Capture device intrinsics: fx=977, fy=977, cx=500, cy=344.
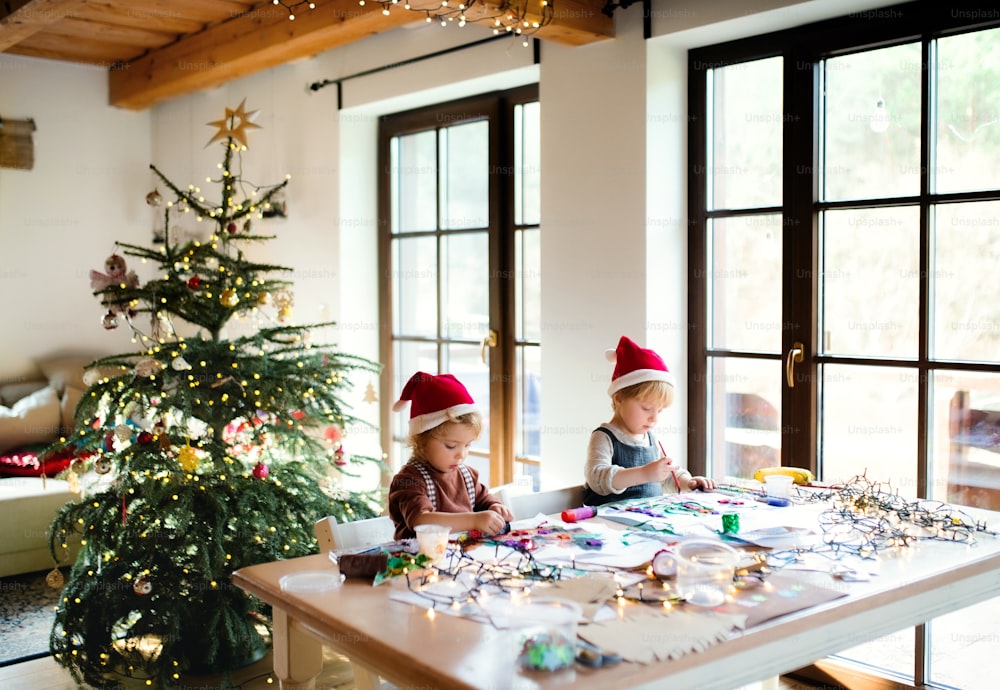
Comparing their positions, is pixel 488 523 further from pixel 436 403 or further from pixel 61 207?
pixel 61 207

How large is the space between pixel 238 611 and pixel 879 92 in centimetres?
264

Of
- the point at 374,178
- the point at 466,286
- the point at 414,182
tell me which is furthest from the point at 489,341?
the point at 374,178

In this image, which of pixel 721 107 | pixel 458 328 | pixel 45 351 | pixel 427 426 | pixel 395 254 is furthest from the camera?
pixel 45 351

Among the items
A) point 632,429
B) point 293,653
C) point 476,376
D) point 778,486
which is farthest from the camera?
point 476,376

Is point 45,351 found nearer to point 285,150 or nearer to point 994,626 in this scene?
point 285,150

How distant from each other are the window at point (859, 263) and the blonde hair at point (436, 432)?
115 cm

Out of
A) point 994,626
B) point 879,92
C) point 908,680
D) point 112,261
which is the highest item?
point 879,92

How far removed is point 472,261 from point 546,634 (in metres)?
3.09

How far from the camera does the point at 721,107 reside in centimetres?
346

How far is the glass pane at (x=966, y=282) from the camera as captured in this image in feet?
9.20

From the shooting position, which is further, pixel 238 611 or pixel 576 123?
pixel 576 123

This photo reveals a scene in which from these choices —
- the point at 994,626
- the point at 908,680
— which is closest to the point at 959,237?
the point at 994,626

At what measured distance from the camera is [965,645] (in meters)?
2.91

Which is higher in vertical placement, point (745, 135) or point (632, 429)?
point (745, 135)
